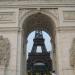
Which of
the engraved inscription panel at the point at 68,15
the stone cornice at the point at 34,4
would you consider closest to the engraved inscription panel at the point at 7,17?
the stone cornice at the point at 34,4

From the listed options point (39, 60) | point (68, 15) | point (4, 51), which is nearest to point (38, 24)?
point (68, 15)

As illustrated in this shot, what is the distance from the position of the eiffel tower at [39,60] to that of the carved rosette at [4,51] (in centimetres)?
2366

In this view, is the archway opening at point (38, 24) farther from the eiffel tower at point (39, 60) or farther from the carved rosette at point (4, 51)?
the eiffel tower at point (39, 60)

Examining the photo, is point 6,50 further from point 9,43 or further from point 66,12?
point 66,12

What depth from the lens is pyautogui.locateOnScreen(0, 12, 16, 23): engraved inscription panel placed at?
1830 centimetres

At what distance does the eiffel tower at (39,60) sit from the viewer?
43.2 meters

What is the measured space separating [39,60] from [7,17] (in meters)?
31.0

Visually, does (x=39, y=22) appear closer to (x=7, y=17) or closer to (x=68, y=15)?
(x=68, y=15)

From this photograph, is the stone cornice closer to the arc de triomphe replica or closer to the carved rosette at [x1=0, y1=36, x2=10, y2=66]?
the arc de triomphe replica

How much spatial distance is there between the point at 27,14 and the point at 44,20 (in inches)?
73.4

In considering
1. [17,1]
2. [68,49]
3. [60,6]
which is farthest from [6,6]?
[68,49]

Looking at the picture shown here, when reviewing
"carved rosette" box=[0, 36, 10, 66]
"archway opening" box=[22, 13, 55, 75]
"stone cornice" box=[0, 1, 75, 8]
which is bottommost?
"carved rosette" box=[0, 36, 10, 66]

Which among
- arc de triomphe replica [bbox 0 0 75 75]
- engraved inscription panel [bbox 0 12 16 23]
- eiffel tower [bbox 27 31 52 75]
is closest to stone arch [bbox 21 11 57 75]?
arc de triomphe replica [bbox 0 0 75 75]

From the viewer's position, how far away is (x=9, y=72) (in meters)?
17.4
